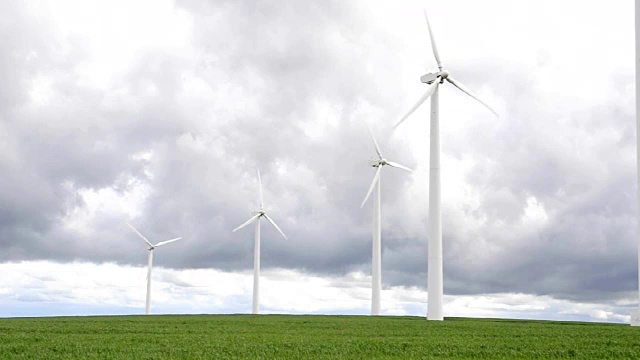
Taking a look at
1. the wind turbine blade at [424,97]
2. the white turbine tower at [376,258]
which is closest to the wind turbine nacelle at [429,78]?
the wind turbine blade at [424,97]

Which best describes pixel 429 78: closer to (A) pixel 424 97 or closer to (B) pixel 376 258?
(A) pixel 424 97

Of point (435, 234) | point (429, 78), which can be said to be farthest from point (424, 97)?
point (435, 234)

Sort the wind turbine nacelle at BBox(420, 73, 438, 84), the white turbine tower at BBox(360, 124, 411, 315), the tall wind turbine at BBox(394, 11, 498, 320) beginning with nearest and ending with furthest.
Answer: the tall wind turbine at BBox(394, 11, 498, 320) < the wind turbine nacelle at BBox(420, 73, 438, 84) < the white turbine tower at BBox(360, 124, 411, 315)

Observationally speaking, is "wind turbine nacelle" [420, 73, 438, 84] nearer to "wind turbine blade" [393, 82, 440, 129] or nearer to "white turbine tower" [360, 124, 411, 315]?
"wind turbine blade" [393, 82, 440, 129]

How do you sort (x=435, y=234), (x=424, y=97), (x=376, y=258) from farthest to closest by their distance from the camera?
(x=376, y=258) → (x=424, y=97) → (x=435, y=234)

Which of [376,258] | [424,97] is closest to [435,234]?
[424,97]

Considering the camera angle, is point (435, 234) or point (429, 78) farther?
point (429, 78)

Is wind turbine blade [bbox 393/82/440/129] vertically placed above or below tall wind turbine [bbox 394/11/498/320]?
above

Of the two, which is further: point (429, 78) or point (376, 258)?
point (376, 258)

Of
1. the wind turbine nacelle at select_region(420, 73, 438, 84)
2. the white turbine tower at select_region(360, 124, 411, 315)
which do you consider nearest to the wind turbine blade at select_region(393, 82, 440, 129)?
the wind turbine nacelle at select_region(420, 73, 438, 84)

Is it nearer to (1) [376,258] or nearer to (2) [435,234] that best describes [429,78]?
(2) [435,234]

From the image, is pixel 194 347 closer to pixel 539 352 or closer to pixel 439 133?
pixel 539 352

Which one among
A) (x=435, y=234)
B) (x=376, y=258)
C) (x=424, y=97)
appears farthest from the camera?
(x=376, y=258)

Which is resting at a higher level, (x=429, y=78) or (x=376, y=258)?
(x=429, y=78)
